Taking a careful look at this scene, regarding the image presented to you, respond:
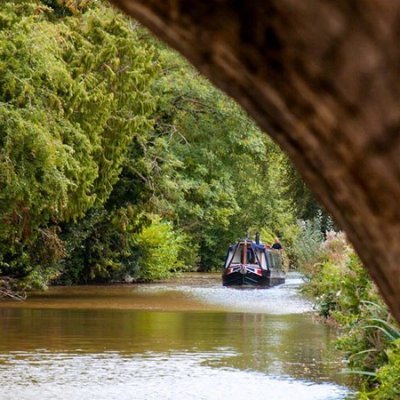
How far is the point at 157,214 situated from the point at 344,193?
140 ft

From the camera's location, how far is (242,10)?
1826mm

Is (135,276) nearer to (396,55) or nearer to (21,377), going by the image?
(21,377)

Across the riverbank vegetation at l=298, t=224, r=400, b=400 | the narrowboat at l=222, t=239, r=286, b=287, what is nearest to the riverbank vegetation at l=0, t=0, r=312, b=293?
the narrowboat at l=222, t=239, r=286, b=287

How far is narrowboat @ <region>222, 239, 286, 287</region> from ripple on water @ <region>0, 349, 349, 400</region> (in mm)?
27995

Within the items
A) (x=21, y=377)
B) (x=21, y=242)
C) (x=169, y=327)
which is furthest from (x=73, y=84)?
(x=21, y=377)

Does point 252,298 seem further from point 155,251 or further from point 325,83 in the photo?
point 325,83

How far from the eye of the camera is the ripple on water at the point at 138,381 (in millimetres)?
15602

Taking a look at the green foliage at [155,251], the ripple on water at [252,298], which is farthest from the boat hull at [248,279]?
the green foliage at [155,251]

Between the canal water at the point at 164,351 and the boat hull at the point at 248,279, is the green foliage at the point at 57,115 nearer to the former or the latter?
the canal water at the point at 164,351

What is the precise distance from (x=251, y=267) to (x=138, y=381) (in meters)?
31.5

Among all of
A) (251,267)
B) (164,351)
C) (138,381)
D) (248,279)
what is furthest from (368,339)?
(251,267)

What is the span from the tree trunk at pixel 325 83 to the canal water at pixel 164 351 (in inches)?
534

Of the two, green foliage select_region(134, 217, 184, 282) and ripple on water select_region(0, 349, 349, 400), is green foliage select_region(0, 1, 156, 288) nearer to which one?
green foliage select_region(134, 217, 184, 282)

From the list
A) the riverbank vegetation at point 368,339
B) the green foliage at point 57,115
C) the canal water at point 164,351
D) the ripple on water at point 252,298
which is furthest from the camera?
the ripple on water at point 252,298
